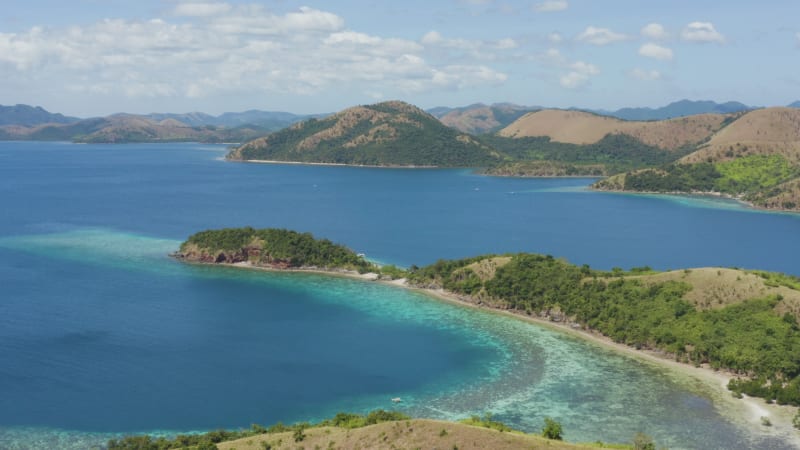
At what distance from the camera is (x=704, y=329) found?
78375 millimetres

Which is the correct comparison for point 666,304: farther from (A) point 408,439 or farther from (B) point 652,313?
(A) point 408,439

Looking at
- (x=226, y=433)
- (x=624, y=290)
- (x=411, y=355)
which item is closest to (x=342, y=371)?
(x=411, y=355)

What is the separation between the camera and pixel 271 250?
121 metres

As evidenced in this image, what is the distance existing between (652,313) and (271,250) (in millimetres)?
64936

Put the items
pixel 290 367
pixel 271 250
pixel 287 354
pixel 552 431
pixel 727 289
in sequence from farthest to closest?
pixel 271 250 → pixel 727 289 → pixel 287 354 → pixel 290 367 → pixel 552 431

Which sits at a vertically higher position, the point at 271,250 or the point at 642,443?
the point at 271,250

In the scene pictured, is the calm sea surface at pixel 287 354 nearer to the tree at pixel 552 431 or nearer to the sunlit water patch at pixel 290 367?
the sunlit water patch at pixel 290 367

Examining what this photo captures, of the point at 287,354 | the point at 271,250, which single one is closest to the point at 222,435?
the point at 287,354

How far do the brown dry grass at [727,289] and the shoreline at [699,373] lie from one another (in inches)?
397

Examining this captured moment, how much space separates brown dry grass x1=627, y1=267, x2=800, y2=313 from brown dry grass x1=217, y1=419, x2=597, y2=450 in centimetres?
4143

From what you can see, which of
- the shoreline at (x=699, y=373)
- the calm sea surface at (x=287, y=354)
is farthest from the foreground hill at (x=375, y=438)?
the shoreline at (x=699, y=373)

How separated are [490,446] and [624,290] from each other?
4887cm

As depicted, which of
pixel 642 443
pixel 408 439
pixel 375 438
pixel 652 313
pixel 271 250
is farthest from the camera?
pixel 271 250

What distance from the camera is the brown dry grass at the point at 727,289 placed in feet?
260
